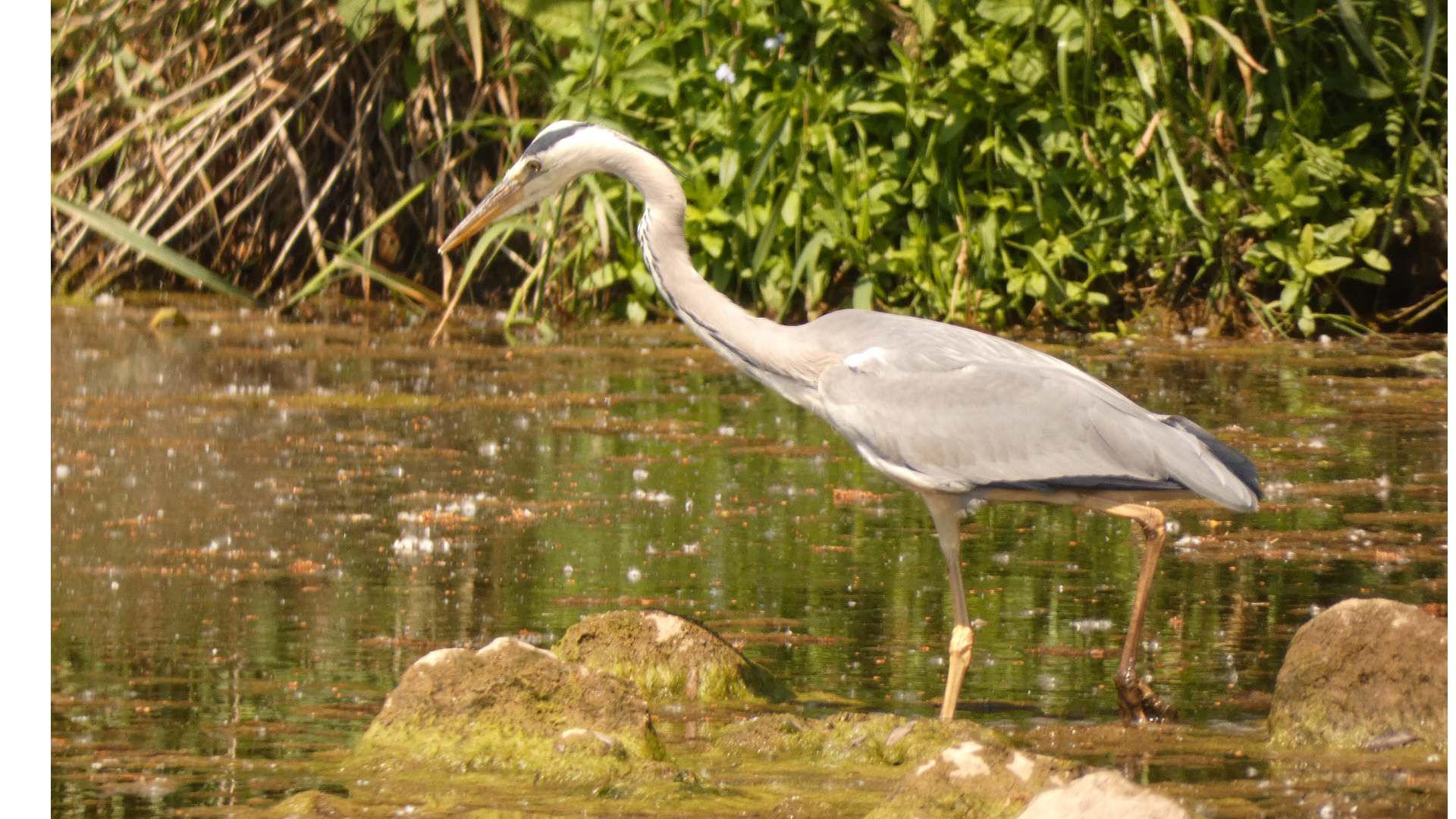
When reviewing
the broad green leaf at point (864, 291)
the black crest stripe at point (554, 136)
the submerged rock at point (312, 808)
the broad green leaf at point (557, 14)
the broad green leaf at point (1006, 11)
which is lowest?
the submerged rock at point (312, 808)

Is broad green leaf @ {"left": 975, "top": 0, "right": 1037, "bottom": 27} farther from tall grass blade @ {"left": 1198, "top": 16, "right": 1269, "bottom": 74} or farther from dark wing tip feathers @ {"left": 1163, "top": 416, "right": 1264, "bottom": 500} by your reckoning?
dark wing tip feathers @ {"left": 1163, "top": 416, "right": 1264, "bottom": 500}

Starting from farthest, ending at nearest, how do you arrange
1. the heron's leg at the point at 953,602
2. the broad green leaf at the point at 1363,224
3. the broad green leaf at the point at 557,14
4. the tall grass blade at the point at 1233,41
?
the broad green leaf at the point at 557,14
the broad green leaf at the point at 1363,224
the tall grass blade at the point at 1233,41
the heron's leg at the point at 953,602

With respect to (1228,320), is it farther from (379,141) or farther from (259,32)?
(259,32)

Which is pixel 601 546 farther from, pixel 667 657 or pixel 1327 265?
pixel 1327 265

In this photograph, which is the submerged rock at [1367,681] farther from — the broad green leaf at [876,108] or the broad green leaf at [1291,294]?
the broad green leaf at [876,108]

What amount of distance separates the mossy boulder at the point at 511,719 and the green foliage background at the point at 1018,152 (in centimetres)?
539

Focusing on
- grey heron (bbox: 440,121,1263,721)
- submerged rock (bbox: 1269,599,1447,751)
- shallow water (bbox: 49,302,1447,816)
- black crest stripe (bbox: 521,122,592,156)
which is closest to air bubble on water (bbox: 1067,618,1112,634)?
shallow water (bbox: 49,302,1447,816)

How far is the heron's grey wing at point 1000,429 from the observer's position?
4.22 meters

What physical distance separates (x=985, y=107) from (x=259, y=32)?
190 inches

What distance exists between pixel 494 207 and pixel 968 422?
1618mm

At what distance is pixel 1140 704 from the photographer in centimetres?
389

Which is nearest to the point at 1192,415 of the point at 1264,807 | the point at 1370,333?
the point at 1370,333

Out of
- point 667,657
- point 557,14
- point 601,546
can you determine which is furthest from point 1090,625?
point 557,14

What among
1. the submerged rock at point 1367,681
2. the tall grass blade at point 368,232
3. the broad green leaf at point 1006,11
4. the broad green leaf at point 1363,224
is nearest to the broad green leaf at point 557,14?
the tall grass blade at point 368,232
